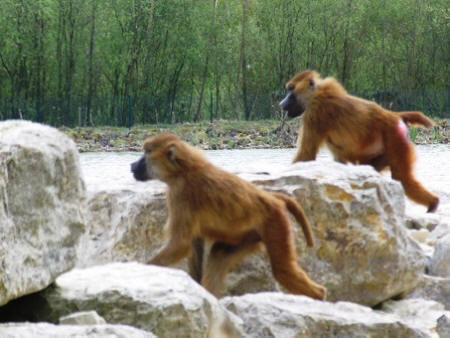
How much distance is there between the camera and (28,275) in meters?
3.36

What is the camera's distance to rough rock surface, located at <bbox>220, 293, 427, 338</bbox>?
158 inches

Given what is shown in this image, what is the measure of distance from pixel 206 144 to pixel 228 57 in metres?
17.0

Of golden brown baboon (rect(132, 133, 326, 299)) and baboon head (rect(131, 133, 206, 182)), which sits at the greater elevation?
baboon head (rect(131, 133, 206, 182))

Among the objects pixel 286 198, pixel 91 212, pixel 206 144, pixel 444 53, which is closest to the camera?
pixel 286 198

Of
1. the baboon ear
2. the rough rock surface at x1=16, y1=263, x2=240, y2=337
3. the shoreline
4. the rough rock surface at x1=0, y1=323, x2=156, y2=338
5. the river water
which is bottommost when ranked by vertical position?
the shoreline

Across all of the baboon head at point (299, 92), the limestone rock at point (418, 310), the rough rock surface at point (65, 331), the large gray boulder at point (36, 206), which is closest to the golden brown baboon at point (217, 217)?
the limestone rock at point (418, 310)

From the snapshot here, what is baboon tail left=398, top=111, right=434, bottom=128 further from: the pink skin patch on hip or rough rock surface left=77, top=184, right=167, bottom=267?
rough rock surface left=77, top=184, right=167, bottom=267

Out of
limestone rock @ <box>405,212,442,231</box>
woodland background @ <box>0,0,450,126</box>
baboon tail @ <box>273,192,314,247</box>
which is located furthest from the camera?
woodland background @ <box>0,0,450,126</box>

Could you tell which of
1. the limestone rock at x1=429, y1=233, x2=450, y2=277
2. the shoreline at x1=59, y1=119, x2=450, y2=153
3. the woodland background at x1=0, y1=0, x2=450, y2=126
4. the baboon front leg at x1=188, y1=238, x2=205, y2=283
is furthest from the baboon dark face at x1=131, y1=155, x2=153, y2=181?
the woodland background at x1=0, y1=0, x2=450, y2=126

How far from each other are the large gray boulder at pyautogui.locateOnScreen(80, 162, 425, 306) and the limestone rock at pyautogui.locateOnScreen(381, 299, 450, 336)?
10cm

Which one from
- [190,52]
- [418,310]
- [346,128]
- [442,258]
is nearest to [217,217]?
[418,310]

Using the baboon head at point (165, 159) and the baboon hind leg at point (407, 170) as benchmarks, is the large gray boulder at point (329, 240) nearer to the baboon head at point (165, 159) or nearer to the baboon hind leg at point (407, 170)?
the baboon head at point (165, 159)

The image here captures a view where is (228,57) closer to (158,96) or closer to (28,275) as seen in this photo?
(158,96)

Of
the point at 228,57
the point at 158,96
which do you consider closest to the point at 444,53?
the point at 228,57
